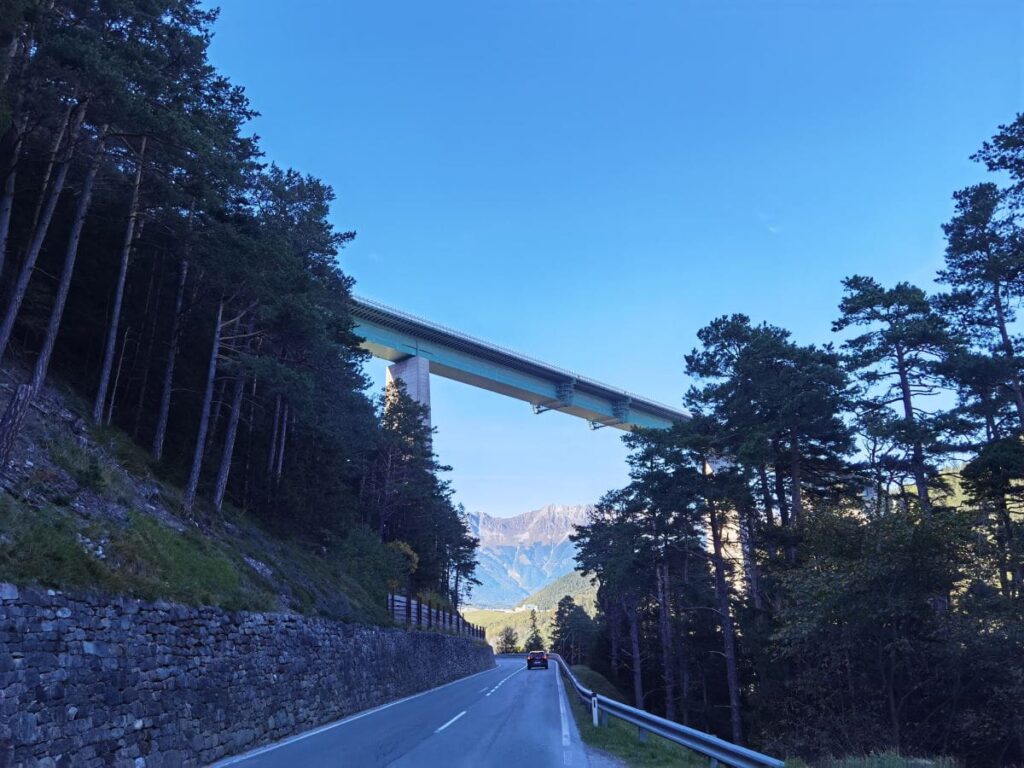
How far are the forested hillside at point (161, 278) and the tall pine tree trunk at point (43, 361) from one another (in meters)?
0.04

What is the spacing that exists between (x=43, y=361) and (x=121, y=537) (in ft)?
17.1

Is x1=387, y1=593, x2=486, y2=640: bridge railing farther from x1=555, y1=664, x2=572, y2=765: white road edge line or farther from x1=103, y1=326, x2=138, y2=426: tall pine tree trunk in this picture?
x1=103, y1=326, x2=138, y2=426: tall pine tree trunk

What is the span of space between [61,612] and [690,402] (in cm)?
2746

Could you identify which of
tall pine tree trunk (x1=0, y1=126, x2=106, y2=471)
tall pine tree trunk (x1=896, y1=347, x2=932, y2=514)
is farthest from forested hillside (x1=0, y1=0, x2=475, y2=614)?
tall pine tree trunk (x1=896, y1=347, x2=932, y2=514)

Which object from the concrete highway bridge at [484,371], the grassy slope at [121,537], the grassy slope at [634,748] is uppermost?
the concrete highway bridge at [484,371]

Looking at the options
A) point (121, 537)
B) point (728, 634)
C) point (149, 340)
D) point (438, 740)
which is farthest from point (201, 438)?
point (728, 634)

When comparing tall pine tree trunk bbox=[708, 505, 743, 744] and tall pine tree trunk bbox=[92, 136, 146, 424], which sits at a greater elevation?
tall pine tree trunk bbox=[92, 136, 146, 424]

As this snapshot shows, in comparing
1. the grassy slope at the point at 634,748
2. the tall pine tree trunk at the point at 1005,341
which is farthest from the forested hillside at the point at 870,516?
the grassy slope at the point at 634,748

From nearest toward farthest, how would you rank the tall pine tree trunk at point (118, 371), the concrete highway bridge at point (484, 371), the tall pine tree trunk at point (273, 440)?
1. the tall pine tree trunk at point (118, 371)
2. the tall pine tree trunk at point (273, 440)
3. the concrete highway bridge at point (484, 371)

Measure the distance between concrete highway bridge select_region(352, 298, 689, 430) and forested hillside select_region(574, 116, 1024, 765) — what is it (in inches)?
429

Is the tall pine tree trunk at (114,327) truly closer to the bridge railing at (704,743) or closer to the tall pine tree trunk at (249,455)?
the tall pine tree trunk at (249,455)

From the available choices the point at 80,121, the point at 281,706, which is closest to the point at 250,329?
the point at 80,121

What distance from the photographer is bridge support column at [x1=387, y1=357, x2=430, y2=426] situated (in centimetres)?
5025

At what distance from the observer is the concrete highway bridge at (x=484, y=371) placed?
5006 centimetres
